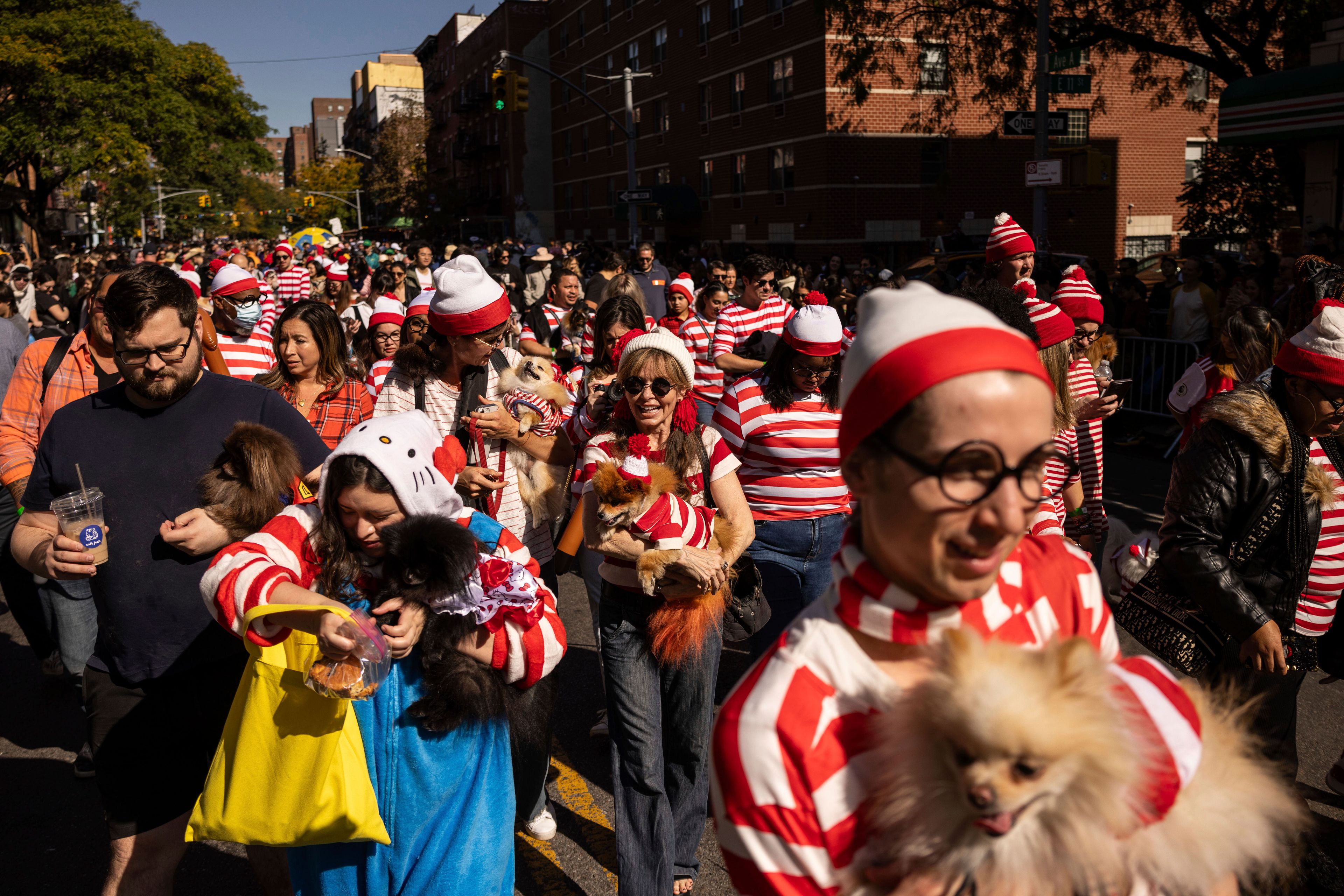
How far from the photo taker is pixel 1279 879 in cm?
212

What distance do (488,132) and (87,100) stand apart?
3863cm

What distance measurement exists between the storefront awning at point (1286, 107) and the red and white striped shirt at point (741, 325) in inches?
455

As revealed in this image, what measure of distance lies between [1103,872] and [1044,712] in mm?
232

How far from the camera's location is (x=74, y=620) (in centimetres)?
502

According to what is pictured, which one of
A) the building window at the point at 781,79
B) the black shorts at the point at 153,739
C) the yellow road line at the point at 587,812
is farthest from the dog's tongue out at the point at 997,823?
the building window at the point at 781,79

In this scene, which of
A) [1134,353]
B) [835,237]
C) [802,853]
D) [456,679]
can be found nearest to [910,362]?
[802,853]

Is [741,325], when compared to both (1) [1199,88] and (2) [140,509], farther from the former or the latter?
(1) [1199,88]

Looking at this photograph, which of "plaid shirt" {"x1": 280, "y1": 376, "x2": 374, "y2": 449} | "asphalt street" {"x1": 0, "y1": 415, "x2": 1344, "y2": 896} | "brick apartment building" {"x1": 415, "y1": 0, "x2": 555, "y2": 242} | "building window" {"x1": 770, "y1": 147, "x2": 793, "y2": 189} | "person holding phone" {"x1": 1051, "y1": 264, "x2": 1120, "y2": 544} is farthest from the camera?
"brick apartment building" {"x1": 415, "y1": 0, "x2": 555, "y2": 242}

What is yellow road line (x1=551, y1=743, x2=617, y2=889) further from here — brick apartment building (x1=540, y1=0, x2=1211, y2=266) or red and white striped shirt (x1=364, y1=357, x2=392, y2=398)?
brick apartment building (x1=540, y1=0, x2=1211, y2=266)

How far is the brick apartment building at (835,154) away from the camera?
3153 cm

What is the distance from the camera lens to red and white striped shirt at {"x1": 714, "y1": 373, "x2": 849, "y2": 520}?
429cm

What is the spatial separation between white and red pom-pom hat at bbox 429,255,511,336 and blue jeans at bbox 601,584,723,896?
53.4 inches

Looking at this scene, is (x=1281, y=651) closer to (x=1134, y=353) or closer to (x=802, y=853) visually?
(x=802, y=853)

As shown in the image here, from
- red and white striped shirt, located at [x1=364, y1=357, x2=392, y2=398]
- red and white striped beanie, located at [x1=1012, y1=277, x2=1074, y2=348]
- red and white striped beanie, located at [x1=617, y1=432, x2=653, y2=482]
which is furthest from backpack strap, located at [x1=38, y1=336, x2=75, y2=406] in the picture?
red and white striped beanie, located at [x1=1012, y1=277, x2=1074, y2=348]
